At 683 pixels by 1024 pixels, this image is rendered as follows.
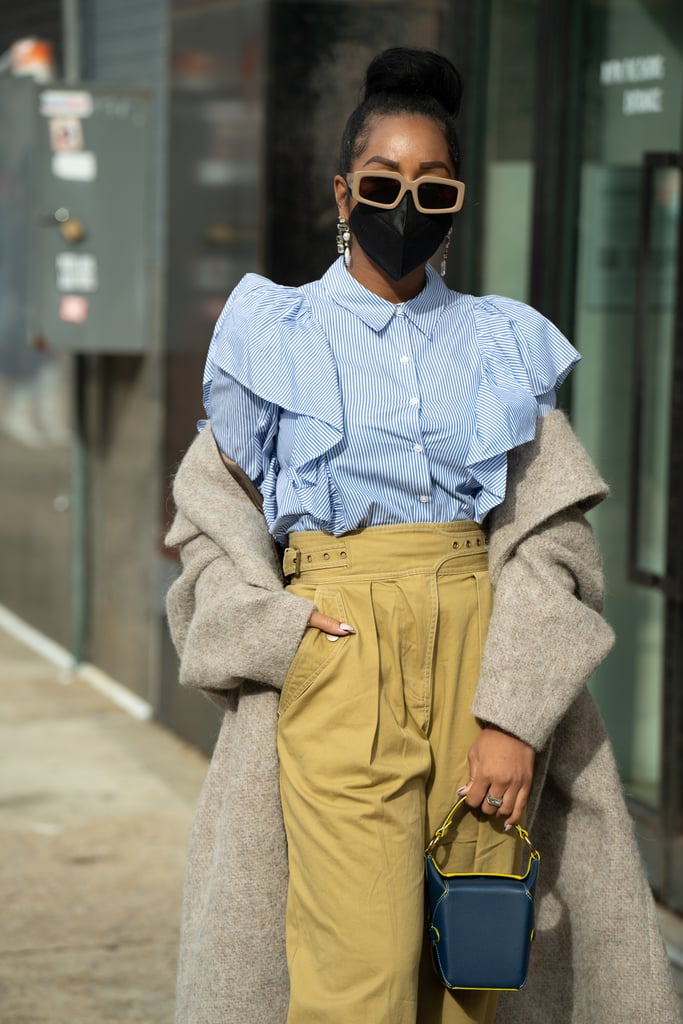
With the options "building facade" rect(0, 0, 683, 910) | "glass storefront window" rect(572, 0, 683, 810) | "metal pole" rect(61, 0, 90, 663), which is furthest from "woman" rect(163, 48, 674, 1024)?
"metal pole" rect(61, 0, 90, 663)

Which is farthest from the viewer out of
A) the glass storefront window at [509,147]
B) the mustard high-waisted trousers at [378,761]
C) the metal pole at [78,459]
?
the metal pole at [78,459]

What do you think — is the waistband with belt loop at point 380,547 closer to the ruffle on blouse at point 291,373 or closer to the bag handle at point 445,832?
the ruffle on blouse at point 291,373

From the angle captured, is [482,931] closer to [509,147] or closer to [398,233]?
[398,233]

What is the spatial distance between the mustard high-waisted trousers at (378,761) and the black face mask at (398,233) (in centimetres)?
45

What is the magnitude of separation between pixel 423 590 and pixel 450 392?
1.11ft

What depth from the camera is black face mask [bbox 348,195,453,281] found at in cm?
259

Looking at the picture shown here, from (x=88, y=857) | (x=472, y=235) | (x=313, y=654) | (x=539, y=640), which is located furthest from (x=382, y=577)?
(x=472, y=235)

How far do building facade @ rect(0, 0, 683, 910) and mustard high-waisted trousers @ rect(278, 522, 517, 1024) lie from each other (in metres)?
1.91

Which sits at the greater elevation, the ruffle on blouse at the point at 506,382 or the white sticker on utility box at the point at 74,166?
the white sticker on utility box at the point at 74,166

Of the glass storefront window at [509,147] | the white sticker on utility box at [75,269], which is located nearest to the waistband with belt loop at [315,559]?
the glass storefront window at [509,147]

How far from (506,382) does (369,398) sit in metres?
0.24

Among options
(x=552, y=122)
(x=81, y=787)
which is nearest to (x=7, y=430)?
(x=81, y=787)

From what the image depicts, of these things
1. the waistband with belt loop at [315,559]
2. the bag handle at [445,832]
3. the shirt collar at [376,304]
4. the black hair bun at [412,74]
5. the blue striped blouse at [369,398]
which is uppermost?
the black hair bun at [412,74]

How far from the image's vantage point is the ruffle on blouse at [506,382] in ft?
8.61
